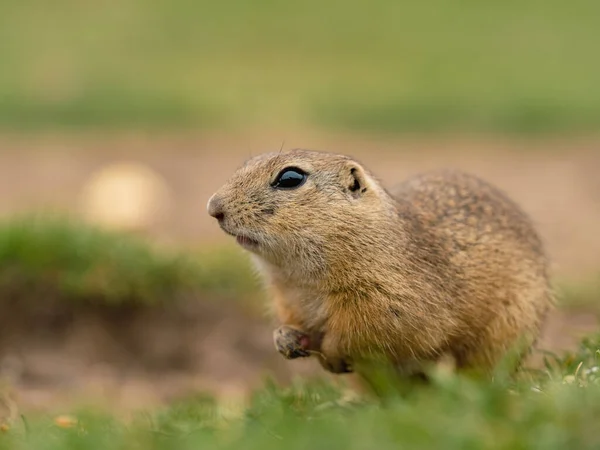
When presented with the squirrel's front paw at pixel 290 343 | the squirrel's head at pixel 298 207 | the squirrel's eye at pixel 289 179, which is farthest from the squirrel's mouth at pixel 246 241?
the squirrel's front paw at pixel 290 343

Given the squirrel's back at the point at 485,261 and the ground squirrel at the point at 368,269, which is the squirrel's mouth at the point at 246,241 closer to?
the ground squirrel at the point at 368,269

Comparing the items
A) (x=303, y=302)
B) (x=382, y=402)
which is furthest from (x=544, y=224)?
(x=382, y=402)

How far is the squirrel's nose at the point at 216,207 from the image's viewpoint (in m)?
4.46

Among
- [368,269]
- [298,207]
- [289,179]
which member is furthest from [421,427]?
[289,179]

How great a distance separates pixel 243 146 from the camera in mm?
14234

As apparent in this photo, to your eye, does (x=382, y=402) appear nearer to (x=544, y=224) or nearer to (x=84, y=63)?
(x=544, y=224)

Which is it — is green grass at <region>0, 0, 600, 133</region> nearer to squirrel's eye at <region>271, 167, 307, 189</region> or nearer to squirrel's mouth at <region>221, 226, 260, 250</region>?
squirrel's eye at <region>271, 167, 307, 189</region>

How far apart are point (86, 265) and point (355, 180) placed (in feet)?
9.47

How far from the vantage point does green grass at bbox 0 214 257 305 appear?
6.89m

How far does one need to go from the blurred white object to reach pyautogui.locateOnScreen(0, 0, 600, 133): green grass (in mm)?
4466

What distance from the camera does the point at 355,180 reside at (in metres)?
4.79

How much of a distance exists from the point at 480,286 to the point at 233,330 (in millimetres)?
2805

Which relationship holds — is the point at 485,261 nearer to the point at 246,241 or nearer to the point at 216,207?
the point at 246,241

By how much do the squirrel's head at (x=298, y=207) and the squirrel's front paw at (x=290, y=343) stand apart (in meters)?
0.36
